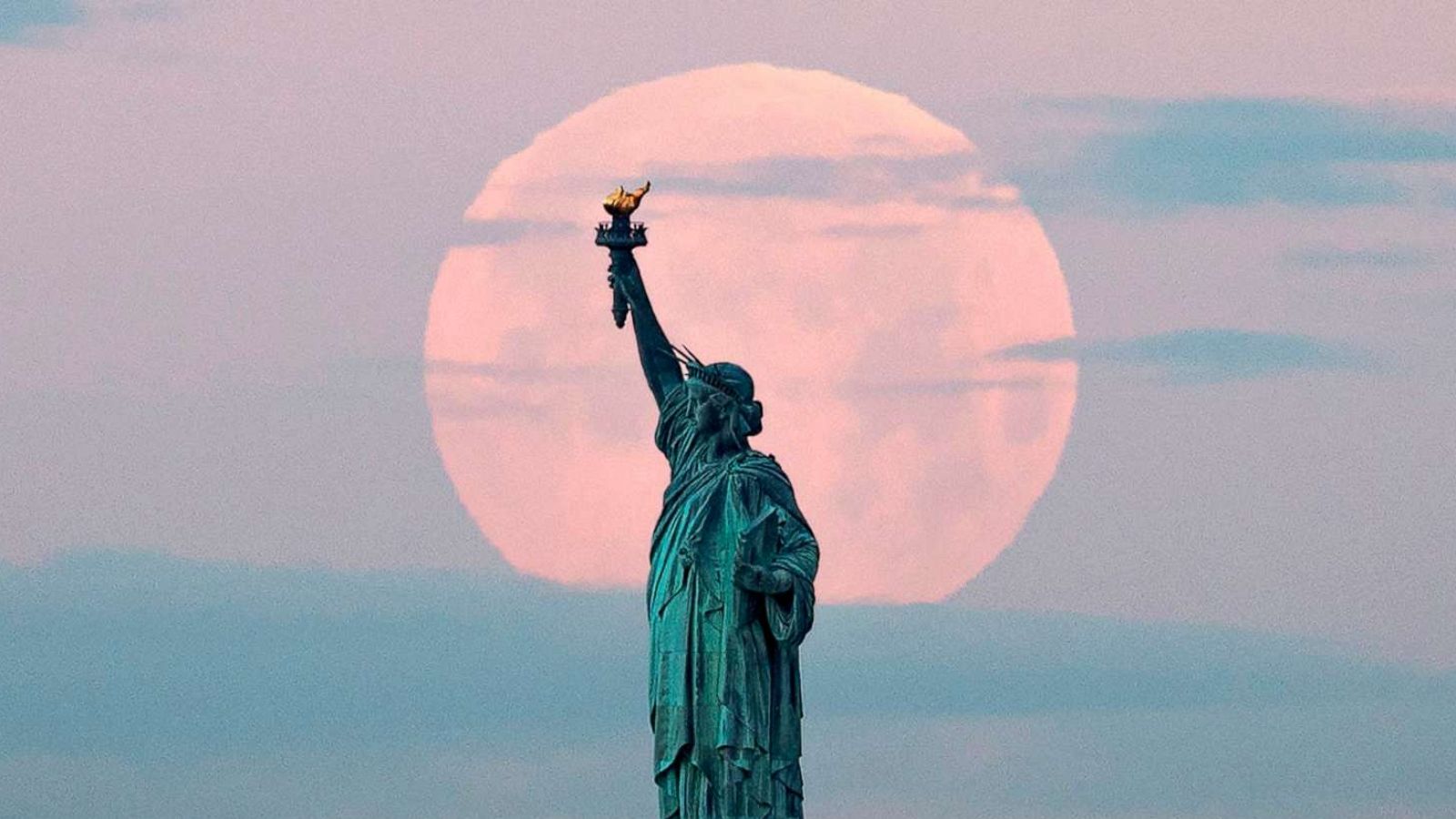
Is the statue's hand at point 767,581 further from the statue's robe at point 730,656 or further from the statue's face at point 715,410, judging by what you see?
the statue's face at point 715,410

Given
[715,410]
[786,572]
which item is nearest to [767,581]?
[786,572]

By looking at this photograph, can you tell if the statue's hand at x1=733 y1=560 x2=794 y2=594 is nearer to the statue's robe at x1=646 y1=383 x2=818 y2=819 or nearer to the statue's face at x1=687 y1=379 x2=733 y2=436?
the statue's robe at x1=646 y1=383 x2=818 y2=819

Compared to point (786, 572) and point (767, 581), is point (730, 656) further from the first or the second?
point (786, 572)

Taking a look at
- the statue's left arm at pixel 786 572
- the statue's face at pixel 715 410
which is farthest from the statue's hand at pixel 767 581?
the statue's face at pixel 715 410

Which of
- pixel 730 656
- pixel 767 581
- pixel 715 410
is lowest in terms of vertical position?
pixel 730 656

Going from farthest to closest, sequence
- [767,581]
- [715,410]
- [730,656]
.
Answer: [715,410]
[730,656]
[767,581]

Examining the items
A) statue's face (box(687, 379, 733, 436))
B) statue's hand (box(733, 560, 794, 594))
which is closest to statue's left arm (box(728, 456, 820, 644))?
statue's hand (box(733, 560, 794, 594))
